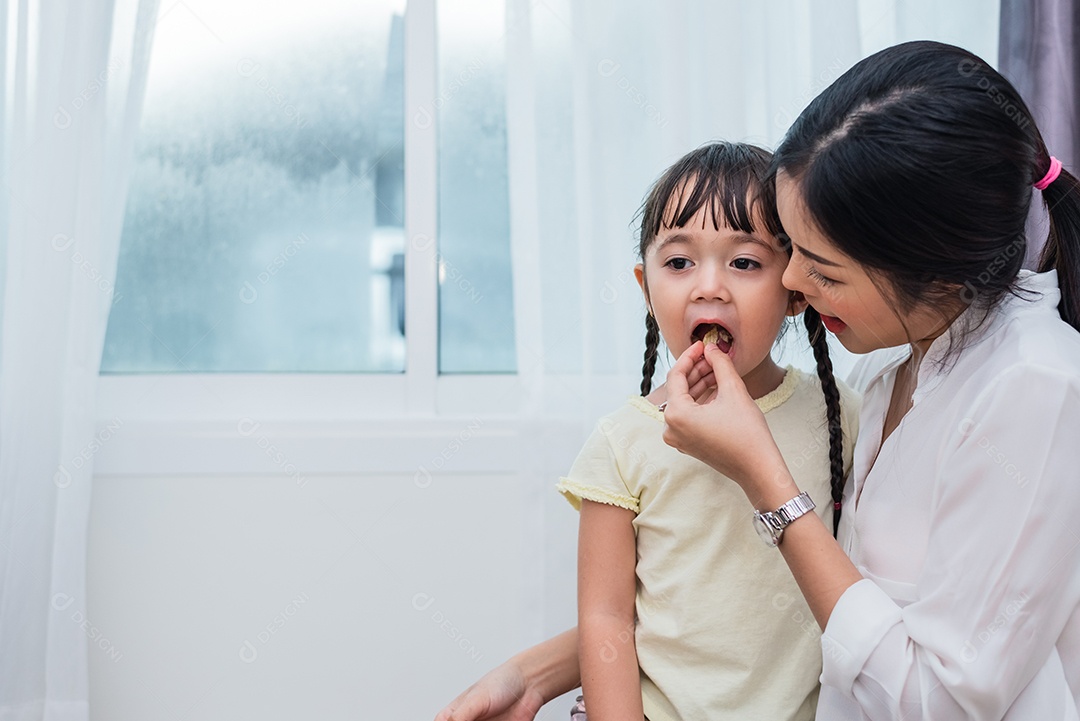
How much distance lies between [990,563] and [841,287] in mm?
309

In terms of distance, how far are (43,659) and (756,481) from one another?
4.43ft

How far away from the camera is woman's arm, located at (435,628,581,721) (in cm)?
111

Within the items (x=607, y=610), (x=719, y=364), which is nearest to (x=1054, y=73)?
(x=719, y=364)

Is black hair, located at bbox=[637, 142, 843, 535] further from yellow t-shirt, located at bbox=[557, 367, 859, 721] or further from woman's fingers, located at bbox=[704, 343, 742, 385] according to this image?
woman's fingers, located at bbox=[704, 343, 742, 385]

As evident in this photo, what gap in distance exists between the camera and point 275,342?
1.90m

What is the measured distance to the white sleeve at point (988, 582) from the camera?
2.72 feet

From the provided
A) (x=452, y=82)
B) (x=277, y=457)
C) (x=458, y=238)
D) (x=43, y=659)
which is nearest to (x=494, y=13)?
(x=452, y=82)

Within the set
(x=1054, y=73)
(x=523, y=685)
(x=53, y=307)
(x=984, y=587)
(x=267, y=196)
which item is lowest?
(x=523, y=685)

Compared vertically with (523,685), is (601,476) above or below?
above

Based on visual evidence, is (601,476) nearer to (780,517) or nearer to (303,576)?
(780,517)

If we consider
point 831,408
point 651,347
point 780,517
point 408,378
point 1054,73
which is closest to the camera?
point 780,517

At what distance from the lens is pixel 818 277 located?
3.18 feet

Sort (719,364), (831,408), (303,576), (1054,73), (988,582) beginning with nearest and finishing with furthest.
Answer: (988,582) < (719,364) < (831,408) < (1054,73) < (303,576)

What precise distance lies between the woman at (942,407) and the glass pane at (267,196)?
109 cm
